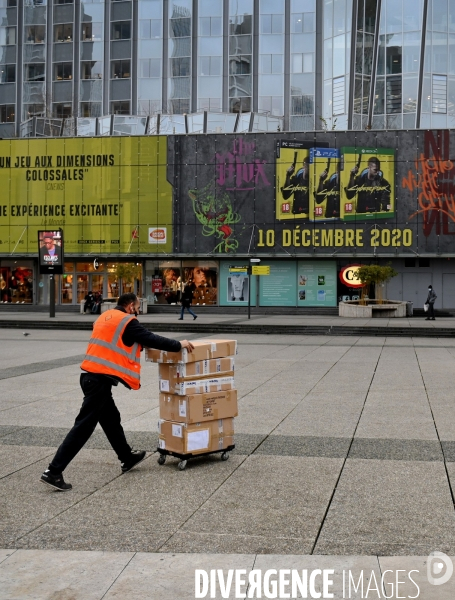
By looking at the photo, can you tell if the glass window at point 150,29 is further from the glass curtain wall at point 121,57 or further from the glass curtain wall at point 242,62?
the glass curtain wall at point 242,62

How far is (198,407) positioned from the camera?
23.4ft

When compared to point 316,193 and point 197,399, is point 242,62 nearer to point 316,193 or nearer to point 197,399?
point 316,193

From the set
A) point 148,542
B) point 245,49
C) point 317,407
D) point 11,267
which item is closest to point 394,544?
point 148,542

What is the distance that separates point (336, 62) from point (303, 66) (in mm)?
2600

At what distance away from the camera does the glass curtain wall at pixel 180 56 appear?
5747 centimetres

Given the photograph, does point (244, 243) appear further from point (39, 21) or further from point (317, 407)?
point (317, 407)

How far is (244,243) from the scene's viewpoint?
4875cm

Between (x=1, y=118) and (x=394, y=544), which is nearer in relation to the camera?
(x=394, y=544)

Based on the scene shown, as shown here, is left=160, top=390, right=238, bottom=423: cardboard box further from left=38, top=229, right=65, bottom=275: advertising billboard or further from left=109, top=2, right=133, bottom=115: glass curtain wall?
left=109, top=2, right=133, bottom=115: glass curtain wall

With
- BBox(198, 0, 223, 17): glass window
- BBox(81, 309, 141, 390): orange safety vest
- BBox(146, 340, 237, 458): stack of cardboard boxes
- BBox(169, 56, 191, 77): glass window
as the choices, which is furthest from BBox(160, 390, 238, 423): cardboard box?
BBox(198, 0, 223, 17): glass window

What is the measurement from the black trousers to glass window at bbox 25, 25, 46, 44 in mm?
59582

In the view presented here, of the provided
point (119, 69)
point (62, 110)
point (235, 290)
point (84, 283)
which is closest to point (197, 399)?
point (235, 290)

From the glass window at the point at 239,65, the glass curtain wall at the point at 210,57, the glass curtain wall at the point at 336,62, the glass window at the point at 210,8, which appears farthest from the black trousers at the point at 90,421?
the glass window at the point at 210,8

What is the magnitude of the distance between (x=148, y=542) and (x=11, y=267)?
49.7 m
